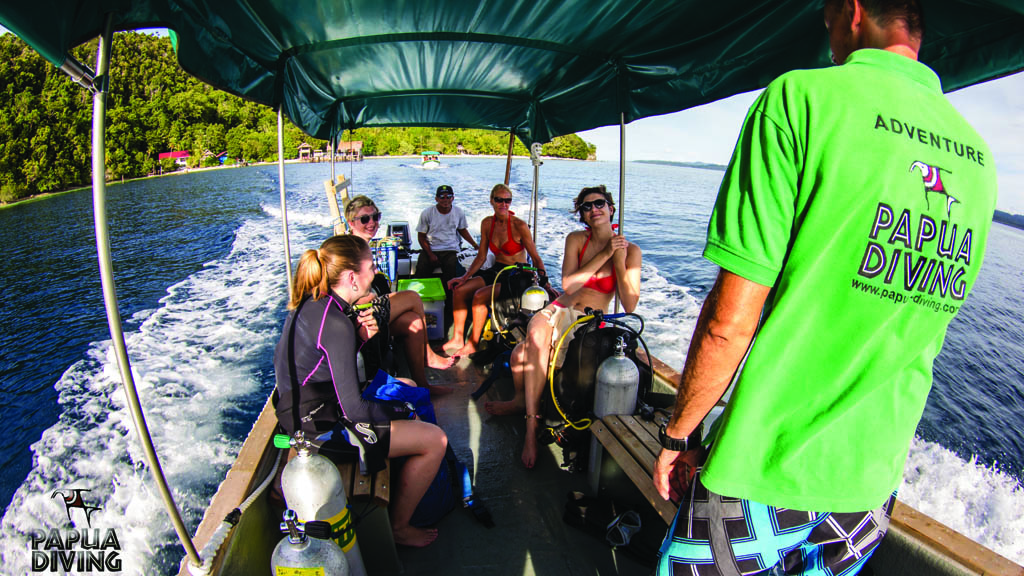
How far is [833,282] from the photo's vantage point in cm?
90

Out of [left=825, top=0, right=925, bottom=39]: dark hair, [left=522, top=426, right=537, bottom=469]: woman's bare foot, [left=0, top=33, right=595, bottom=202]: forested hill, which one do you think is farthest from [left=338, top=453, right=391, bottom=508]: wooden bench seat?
[left=0, top=33, right=595, bottom=202]: forested hill

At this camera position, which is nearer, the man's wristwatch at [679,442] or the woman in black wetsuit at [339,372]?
the man's wristwatch at [679,442]

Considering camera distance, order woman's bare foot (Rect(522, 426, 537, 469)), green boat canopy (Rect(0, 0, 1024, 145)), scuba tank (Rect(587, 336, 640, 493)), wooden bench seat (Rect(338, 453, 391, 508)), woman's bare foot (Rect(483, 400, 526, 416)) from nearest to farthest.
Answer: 1. green boat canopy (Rect(0, 0, 1024, 145))
2. wooden bench seat (Rect(338, 453, 391, 508))
3. scuba tank (Rect(587, 336, 640, 493))
4. woman's bare foot (Rect(522, 426, 537, 469))
5. woman's bare foot (Rect(483, 400, 526, 416))

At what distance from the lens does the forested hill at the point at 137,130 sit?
143ft

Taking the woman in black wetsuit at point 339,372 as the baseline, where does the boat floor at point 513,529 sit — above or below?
below

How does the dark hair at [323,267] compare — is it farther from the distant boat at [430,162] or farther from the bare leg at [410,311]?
the distant boat at [430,162]

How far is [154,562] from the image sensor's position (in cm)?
343

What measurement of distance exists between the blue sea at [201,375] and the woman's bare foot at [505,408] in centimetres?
253

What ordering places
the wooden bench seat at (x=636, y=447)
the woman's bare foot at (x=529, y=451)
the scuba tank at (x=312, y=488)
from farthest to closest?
the woman's bare foot at (x=529, y=451) < the wooden bench seat at (x=636, y=447) < the scuba tank at (x=312, y=488)

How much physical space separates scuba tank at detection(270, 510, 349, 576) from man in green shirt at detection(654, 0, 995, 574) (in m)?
1.13

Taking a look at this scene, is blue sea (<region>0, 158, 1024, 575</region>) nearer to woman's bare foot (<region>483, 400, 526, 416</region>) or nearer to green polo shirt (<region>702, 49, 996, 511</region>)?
woman's bare foot (<region>483, 400, 526, 416</region>)

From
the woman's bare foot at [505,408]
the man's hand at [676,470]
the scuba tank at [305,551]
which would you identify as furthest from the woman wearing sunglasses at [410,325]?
the man's hand at [676,470]

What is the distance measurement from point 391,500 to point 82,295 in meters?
14.7

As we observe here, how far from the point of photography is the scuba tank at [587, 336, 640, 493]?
7.96 feet
